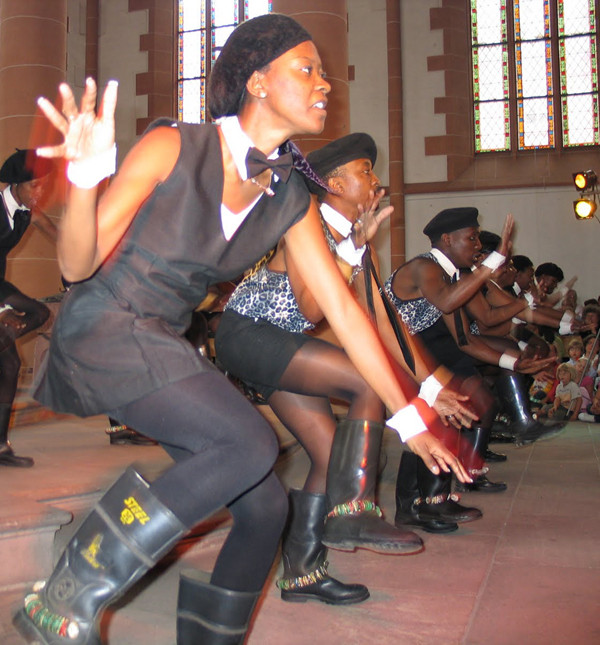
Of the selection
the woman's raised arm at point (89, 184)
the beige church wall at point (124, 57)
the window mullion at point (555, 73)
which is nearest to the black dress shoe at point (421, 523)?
the woman's raised arm at point (89, 184)

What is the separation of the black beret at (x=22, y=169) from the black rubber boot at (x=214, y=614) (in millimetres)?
2958

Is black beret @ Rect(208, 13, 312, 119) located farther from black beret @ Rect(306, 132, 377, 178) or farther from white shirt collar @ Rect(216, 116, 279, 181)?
black beret @ Rect(306, 132, 377, 178)

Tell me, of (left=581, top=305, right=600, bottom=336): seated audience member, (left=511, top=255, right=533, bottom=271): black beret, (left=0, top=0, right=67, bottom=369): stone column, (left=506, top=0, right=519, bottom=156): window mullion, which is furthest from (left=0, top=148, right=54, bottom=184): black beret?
(left=506, top=0, right=519, bottom=156): window mullion

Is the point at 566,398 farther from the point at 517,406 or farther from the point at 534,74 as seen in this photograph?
the point at 534,74

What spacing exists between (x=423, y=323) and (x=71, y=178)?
3.25 meters

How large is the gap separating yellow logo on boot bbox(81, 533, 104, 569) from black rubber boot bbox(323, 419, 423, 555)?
955 mm

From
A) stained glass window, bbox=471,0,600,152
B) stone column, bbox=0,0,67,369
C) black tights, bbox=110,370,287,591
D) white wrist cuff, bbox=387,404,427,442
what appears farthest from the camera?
stained glass window, bbox=471,0,600,152

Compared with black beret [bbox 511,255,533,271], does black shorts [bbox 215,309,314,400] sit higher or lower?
lower

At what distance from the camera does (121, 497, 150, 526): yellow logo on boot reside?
1.56 m

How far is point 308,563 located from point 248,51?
1710 millimetres

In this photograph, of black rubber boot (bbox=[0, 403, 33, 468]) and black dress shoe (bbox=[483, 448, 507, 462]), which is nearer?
black rubber boot (bbox=[0, 403, 33, 468])

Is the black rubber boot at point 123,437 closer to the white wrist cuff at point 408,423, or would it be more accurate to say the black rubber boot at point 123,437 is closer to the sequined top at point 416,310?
the sequined top at point 416,310

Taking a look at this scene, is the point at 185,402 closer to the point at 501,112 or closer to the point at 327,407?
the point at 327,407

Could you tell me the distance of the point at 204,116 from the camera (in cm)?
1570
